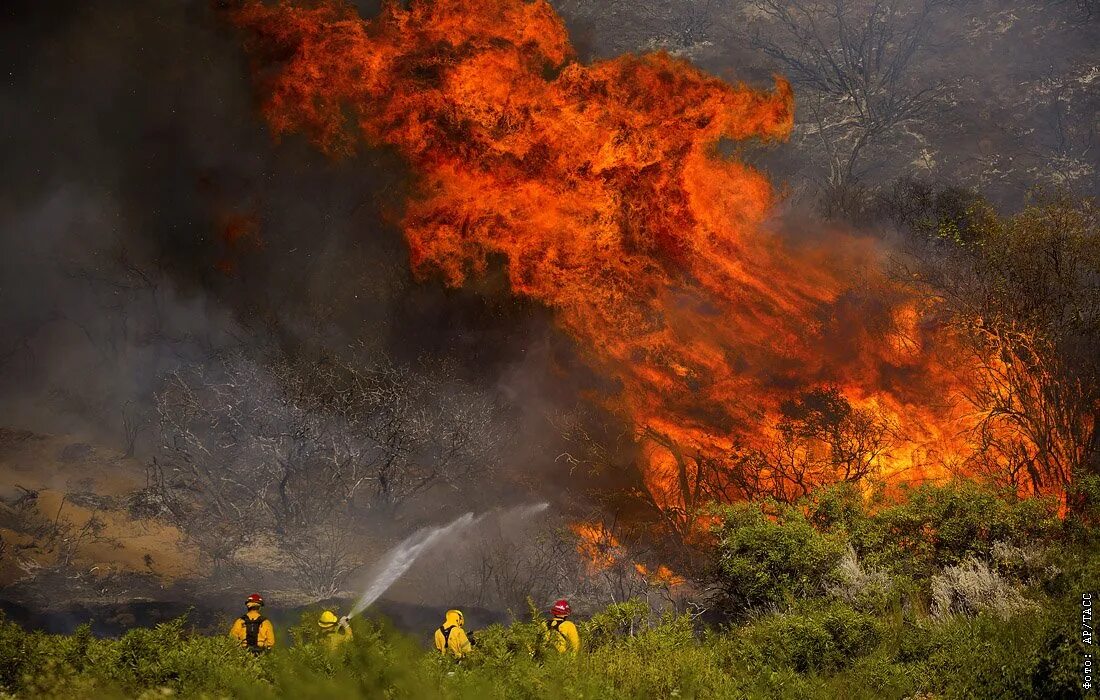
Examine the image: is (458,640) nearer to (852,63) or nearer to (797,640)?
(797,640)

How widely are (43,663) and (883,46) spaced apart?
2942 centimetres

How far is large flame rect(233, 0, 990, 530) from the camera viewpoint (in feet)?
77.4

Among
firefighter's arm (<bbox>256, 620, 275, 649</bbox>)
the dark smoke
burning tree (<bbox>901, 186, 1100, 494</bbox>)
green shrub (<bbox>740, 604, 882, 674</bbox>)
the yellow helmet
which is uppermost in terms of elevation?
the dark smoke

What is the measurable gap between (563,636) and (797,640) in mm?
3191

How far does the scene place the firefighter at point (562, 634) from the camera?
11.0m

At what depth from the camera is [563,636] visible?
36.4 ft

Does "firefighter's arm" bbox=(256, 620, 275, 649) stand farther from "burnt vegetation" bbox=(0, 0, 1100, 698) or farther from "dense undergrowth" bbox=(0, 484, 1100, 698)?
"burnt vegetation" bbox=(0, 0, 1100, 698)

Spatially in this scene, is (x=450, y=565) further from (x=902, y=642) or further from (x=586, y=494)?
(x=902, y=642)

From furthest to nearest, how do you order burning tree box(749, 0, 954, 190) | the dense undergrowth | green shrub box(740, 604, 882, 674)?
burning tree box(749, 0, 954, 190) → green shrub box(740, 604, 882, 674) → the dense undergrowth

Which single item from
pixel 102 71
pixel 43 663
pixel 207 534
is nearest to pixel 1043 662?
pixel 43 663

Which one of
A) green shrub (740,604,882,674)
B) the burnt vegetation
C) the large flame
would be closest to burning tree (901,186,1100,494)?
the burnt vegetation

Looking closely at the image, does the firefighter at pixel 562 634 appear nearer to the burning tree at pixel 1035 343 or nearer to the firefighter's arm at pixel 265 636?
the firefighter's arm at pixel 265 636

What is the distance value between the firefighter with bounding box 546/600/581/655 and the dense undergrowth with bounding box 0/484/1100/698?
24 centimetres

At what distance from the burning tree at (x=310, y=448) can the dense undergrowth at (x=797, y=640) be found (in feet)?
29.1
